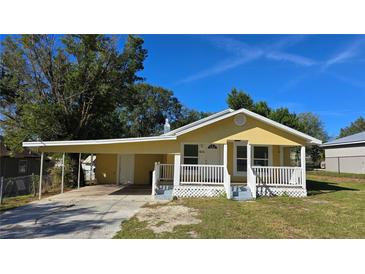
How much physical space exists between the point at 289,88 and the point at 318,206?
49.8ft

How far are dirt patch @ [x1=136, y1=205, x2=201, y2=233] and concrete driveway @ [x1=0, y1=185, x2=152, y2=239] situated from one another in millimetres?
579

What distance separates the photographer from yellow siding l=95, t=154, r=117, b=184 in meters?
18.9

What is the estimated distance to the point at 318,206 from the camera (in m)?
10.2

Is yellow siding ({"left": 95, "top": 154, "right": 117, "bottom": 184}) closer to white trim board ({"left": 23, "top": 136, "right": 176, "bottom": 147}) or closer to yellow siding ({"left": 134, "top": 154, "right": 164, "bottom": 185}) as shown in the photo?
yellow siding ({"left": 134, "top": 154, "right": 164, "bottom": 185})

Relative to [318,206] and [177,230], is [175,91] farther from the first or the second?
[177,230]

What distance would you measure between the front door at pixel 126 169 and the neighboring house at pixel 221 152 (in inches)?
205

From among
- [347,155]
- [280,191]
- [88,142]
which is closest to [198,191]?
[280,191]

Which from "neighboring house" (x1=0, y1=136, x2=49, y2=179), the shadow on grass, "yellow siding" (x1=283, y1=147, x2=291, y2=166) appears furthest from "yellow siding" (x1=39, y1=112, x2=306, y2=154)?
"neighboring house" (x1=0, y1=136, x2=49, y2=179)

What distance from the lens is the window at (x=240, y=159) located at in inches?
570

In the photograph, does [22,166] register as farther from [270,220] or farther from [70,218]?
[270,220]

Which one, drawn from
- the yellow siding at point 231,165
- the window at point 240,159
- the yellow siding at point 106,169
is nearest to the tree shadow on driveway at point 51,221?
the yellow siding at point 231,165

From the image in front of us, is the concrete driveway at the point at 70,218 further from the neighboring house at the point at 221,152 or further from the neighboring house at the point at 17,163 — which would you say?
the neighboring house at the point at 17,163

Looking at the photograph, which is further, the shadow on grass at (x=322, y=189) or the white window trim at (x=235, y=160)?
the white window trim at (x=235, y=160)
